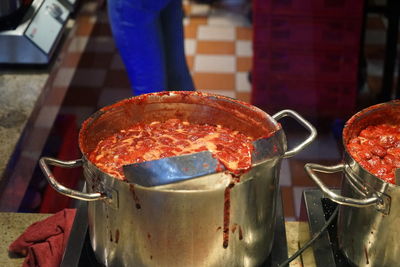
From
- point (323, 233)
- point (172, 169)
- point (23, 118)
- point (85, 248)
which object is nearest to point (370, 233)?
point (323, 233)

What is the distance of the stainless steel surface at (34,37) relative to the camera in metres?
2.47

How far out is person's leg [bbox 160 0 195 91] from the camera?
3.19 meters

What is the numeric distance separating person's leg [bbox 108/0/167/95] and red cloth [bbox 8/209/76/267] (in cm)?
137

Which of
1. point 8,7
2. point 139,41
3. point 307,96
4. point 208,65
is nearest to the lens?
point 8,7

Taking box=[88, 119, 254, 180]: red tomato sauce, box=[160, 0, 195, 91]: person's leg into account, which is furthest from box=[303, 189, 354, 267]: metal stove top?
box=[160, 0, 195, 91]: person's leg

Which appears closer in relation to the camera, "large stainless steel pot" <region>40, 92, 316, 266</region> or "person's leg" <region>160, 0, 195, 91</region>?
"large stainless steel pot" <region>40, 92, 316, 266</region>

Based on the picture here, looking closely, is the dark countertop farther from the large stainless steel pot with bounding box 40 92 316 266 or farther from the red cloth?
the large stainless steel pot with bounding box 40 92 316 266

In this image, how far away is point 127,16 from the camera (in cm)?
287

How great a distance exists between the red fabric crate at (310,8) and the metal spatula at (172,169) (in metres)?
2.49

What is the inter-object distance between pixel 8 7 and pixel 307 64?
190cm

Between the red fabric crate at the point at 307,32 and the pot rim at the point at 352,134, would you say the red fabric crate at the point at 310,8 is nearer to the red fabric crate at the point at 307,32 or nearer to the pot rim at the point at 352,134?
the red fabric crate at the point at 307,32

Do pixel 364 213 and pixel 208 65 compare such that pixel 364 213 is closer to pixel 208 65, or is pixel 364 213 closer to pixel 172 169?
pixel 172 169

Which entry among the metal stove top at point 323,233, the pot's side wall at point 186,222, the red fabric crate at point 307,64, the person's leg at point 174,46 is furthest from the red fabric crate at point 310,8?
the pot's side wall at point 186,222

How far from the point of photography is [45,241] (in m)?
1.65
